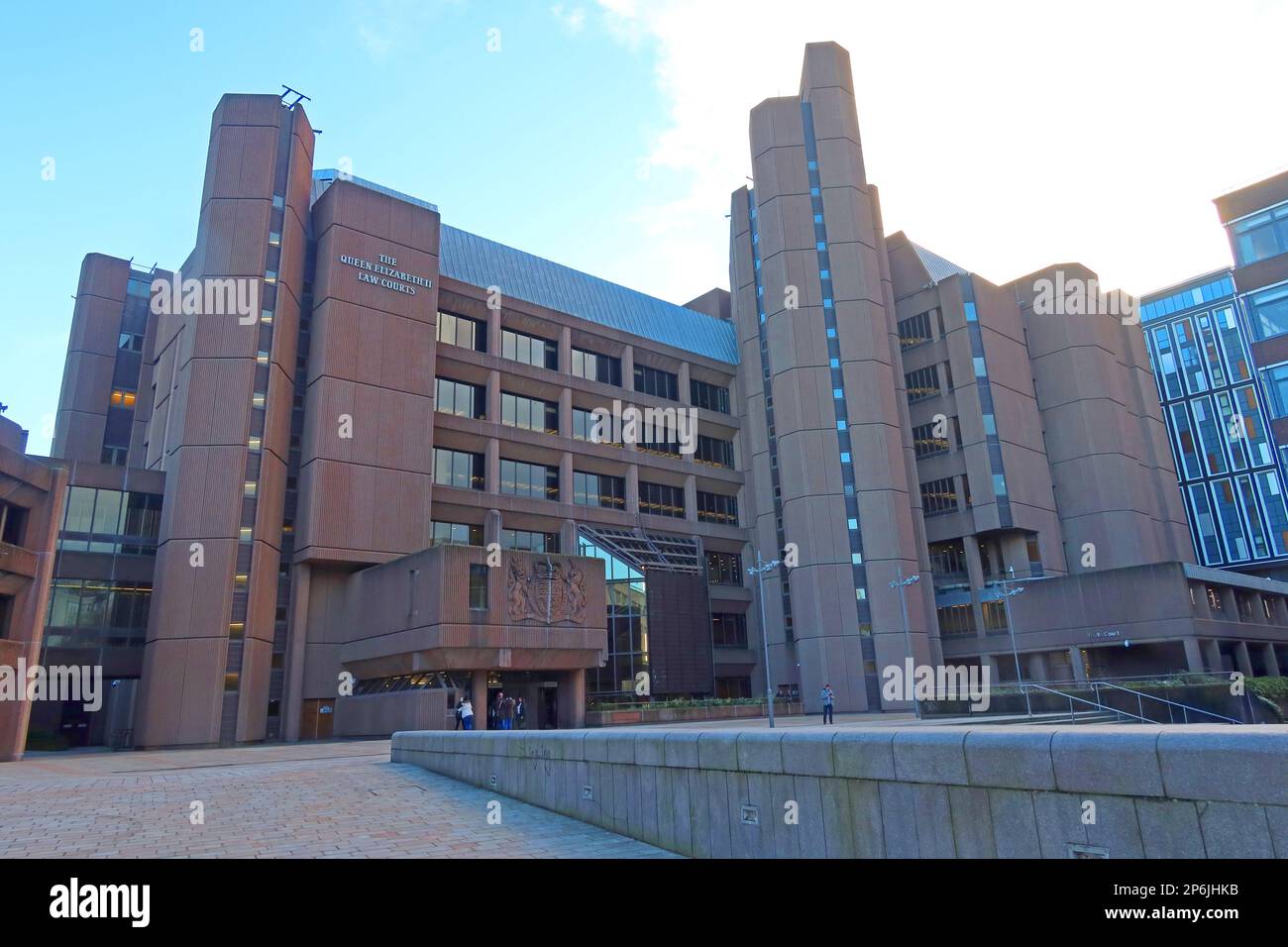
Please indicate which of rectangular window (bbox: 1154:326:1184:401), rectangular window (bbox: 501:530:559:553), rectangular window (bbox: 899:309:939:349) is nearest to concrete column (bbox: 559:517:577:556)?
rectangular window (bbox: 501:530:559:553)

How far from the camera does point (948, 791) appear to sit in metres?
7.41

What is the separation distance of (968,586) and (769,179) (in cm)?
3267

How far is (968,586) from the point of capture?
200ft

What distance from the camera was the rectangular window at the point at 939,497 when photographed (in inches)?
2479

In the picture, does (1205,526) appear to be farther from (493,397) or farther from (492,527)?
(492,527)

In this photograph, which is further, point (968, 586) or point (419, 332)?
point (968, 586)

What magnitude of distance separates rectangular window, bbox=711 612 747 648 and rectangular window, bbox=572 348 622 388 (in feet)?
60.1

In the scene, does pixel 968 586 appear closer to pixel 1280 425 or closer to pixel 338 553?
pixel 1280 425

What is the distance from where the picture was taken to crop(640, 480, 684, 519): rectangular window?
61312mm

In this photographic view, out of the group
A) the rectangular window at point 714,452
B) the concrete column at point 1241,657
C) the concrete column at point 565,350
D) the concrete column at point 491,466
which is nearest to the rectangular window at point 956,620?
the concrete column at point 1241,657

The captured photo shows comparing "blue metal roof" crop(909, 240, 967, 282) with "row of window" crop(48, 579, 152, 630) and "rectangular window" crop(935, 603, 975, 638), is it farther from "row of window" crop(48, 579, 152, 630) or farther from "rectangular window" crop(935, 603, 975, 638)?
"row of window" crop(48, 579, 152, 630)
